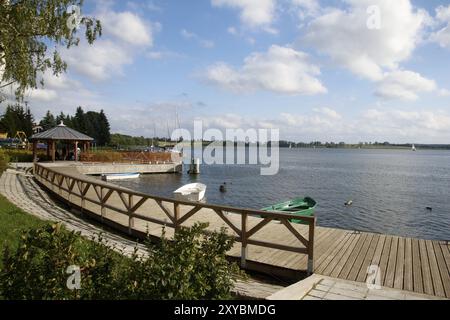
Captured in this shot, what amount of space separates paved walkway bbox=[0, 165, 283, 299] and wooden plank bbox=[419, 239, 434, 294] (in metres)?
2.60

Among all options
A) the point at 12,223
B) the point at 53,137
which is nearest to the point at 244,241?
the point at 12,223

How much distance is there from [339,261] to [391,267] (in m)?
1.02

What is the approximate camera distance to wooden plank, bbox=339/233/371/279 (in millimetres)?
6613

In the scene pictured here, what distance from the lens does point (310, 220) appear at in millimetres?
6738

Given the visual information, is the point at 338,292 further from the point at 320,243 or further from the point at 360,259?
the point at 320,243

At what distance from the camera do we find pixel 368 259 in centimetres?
746

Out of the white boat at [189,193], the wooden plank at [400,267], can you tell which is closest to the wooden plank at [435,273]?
the wooden plank at [400,267]

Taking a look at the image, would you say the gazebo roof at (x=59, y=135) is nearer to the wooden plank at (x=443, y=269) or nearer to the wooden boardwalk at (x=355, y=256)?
the wooden boardwalk at (x=355, y=256)

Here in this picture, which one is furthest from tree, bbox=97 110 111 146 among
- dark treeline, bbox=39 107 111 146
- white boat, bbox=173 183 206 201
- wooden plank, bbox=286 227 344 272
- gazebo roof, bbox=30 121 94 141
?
wooden plank, bbox=286 227 344 272

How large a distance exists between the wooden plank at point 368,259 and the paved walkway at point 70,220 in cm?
156
